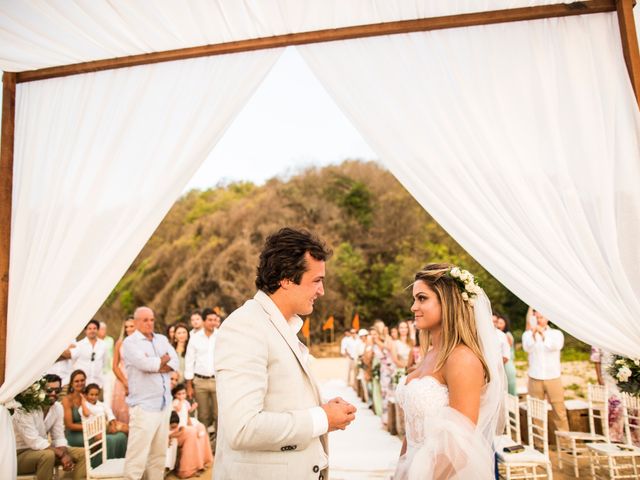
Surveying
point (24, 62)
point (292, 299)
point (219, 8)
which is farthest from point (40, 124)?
point (292, 299)

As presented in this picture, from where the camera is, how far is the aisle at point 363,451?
555cm

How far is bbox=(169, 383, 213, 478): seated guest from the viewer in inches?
221

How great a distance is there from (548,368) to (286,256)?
5674 mm

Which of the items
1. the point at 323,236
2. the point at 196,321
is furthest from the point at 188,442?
the point at 323,236

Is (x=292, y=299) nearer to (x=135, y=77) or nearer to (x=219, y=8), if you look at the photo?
(x=219, y=8)

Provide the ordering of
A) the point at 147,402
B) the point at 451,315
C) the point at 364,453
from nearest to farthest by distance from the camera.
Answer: the point at 451,315 < the point at 147,402 < the point at 364,453

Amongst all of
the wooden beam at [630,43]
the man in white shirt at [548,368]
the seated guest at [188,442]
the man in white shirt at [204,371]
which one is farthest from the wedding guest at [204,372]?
the wooden beam at [630,43]

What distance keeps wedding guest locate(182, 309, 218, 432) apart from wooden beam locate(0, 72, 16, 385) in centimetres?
343

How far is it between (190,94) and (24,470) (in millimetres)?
3402

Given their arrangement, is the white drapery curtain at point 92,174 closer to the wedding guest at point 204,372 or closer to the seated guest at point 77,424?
the seated guest at point 77,424

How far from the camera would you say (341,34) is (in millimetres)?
3168

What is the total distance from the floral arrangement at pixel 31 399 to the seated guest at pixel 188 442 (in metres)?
2.57

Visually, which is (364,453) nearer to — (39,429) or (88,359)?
(39,429)

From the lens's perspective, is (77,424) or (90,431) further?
(77,424)
